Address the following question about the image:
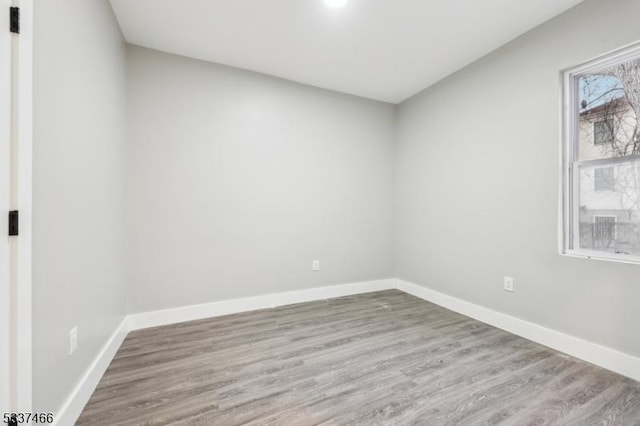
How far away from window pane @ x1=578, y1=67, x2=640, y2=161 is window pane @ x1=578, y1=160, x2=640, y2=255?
0.42ft

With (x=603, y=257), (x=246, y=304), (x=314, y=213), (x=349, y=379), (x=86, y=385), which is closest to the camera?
(x=86, y=385)

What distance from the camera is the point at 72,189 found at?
1.40 meters

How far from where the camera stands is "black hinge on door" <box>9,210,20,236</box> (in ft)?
3.22

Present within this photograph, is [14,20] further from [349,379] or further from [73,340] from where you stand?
[349,379]

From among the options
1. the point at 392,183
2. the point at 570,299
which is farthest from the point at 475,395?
the point at 392,183

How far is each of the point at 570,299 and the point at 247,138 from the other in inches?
123

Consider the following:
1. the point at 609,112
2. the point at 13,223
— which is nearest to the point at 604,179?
the point at 609,112

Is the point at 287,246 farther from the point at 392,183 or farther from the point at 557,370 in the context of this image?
the point at 557,370

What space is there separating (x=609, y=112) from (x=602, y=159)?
0.34 m

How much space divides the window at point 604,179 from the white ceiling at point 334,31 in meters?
1.23

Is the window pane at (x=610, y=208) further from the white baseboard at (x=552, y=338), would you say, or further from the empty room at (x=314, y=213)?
the white baseboard at (x=552, y=338)

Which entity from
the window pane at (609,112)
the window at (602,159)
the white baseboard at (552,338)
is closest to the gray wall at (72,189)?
the white baseboard at (552,338)

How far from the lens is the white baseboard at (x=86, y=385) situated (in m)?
1.28

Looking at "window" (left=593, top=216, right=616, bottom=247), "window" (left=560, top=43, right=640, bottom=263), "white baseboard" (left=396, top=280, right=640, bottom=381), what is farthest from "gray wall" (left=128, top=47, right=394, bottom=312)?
"window" (left=593, top=216, right=616, bottom=247)
